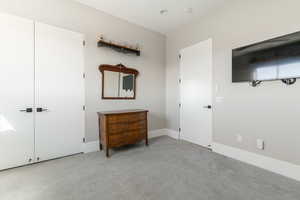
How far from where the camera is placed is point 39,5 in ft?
8.14

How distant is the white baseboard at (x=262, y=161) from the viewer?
6.68ft

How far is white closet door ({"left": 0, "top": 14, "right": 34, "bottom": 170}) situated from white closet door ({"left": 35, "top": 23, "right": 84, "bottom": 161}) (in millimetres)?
104

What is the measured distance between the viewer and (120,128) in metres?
2.94

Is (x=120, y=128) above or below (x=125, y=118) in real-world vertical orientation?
below

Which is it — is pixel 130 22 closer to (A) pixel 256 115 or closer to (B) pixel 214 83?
(B) pixel 214 83

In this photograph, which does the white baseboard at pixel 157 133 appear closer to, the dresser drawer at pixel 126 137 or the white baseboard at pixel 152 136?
the white baseboard at pixel 152 136

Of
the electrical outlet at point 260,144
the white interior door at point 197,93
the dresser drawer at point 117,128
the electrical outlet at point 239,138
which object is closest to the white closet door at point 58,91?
the dresser drawer at point 117,128

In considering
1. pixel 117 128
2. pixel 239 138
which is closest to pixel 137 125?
pixel 117 128

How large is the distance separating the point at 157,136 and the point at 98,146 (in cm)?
169

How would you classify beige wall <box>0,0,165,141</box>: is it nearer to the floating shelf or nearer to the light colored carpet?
the floating shelf

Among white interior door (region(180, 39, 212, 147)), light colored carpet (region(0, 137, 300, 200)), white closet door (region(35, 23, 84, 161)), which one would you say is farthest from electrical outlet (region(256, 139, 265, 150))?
white closet door (region(35, 23, 84, 161))

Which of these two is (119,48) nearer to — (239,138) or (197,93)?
(197,93)

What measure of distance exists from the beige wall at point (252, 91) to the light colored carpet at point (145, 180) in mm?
504

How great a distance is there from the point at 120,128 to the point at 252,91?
2.51m
